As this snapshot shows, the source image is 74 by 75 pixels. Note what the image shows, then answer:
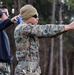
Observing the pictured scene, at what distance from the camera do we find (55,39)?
32.9 metres

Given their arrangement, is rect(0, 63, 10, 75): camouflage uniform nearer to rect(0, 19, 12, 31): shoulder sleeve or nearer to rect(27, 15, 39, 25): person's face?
rect(0, 19, 12, 31): shoulder sleeve

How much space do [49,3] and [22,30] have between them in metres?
26.7

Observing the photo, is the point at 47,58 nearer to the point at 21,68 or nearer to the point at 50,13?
the point at 50,13

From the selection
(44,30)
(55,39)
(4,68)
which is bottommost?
(55,39)

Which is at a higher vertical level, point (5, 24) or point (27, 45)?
point (5, 24)

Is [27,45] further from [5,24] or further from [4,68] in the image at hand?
[4,68]

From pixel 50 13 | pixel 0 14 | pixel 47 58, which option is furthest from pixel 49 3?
pixel 0 14

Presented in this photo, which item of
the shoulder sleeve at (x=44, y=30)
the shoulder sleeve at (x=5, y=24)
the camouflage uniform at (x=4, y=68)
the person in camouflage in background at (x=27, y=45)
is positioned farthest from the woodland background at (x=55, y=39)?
the shoulder sleeve at (x=44, y=30)

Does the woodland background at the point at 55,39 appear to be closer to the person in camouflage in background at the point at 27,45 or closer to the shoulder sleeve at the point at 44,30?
the person in camouflage in background at the point at 27,45

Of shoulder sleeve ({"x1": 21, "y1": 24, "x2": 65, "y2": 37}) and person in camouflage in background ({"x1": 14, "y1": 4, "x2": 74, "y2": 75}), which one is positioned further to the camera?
person in camouflage in background ({"x1": 14, "y1": 4, "x2": 74, "y2": 75})

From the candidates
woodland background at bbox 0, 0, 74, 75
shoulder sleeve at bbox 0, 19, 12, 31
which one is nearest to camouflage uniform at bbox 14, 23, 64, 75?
shoulder sleeve at bbox 0, 19, 12, 31

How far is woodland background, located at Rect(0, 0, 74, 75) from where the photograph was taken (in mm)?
27688

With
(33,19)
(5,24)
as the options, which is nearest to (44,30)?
(33,19)

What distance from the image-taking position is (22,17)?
12.9 ft
